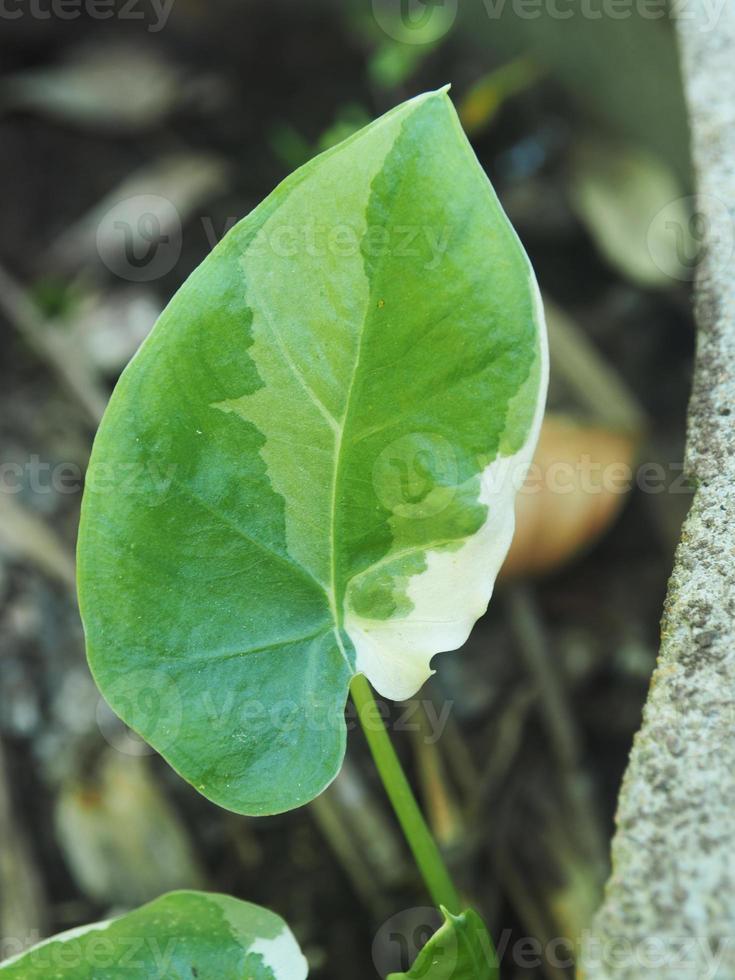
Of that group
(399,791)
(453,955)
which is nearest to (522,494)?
(399,791)

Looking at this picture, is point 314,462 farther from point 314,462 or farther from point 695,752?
point 695,752

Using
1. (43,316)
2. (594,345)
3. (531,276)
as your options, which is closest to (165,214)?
(43,316)

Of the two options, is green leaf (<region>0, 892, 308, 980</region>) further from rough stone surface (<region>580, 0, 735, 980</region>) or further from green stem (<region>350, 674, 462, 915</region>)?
rough stone surface (<region>580, 0, 735, 980</region>)

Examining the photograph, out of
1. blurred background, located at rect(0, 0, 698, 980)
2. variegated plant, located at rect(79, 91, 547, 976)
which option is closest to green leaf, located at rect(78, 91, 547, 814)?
variegated plant, located at rect(79, 91, 547, 976)

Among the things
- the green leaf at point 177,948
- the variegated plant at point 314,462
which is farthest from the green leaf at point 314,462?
the green leaf at point 177,948

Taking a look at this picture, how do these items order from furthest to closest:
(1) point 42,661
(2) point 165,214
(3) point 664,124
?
1. (2) point 165,214
2. (3) point 664,124
3. (1) point 42,661

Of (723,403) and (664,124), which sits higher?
(664,124)

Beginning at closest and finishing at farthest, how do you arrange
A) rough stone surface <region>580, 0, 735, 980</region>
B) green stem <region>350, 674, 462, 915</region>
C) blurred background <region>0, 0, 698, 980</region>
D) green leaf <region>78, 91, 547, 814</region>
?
rough stone surface <region>580, 0, 735, 980</region>, green leaf <region>78, 91, 547, 814</region>, green stem <region>350, 674, 462, 915</region>, blurred background <region>0, 0, 698, 980</region>

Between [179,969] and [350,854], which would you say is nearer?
[179,969]

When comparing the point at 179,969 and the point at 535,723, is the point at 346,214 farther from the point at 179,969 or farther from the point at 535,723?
the point at 535,723
